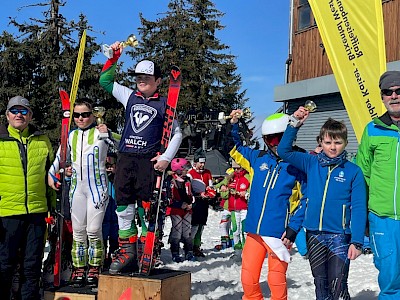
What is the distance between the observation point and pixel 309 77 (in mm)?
15125

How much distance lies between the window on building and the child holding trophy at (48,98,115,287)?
1157cm

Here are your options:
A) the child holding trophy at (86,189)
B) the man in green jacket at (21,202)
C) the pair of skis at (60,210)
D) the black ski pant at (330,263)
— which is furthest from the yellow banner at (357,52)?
the man in green jacket at (21,202)

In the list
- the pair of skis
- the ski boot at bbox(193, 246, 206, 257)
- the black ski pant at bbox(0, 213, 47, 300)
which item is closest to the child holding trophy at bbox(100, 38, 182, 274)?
the pair of skis

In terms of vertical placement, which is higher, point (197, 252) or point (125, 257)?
point (125, 257)

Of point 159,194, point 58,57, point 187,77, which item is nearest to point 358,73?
point 159,194

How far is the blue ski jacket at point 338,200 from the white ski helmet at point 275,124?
0.41 m

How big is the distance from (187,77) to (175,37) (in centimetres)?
314

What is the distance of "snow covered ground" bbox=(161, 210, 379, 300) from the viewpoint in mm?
6016

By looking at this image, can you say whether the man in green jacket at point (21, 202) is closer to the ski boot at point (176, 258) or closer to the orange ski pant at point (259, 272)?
the orange ski pant at point (259, 272)

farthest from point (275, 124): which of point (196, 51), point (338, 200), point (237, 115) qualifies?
point (196, 51)

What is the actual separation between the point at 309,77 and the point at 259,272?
1167cm

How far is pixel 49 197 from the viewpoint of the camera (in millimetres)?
4965

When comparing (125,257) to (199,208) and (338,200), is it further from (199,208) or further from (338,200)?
(199,208)

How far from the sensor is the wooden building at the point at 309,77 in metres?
13.7
